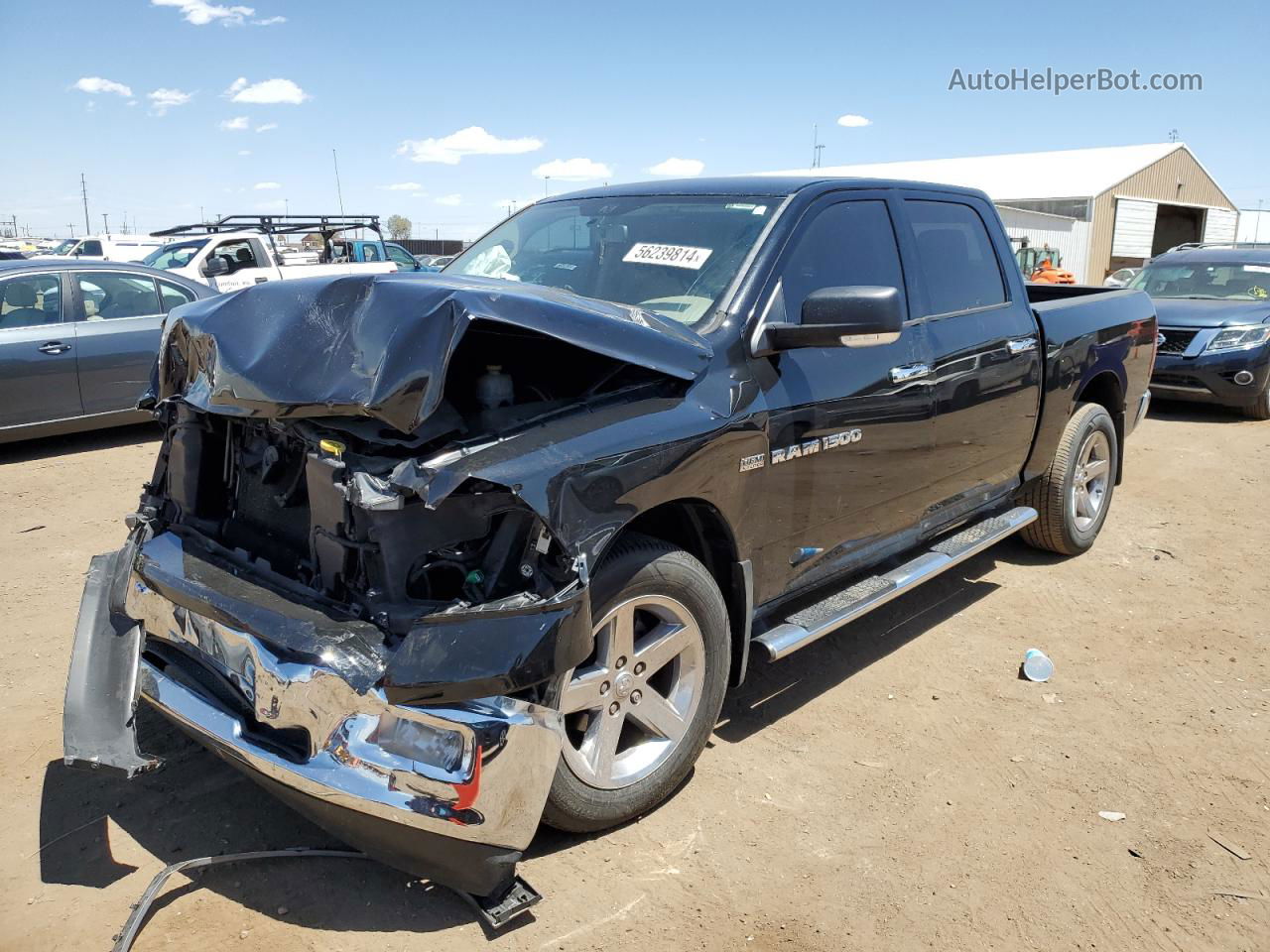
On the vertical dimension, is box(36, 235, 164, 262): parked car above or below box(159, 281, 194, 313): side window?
above

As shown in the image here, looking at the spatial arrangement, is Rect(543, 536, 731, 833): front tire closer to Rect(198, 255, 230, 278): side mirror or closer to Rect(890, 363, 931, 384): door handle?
Rect(890, 363, 931, 384): door handle

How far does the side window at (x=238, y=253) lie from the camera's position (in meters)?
13.0

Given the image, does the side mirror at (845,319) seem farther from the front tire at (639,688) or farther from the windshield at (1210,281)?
the windshield at (1210,281)

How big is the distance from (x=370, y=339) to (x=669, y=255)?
1446 mm

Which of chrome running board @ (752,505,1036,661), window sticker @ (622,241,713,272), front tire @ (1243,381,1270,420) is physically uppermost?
window sticker @ (622,241,713,272)

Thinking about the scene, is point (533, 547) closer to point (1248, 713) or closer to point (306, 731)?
point (306, 731)

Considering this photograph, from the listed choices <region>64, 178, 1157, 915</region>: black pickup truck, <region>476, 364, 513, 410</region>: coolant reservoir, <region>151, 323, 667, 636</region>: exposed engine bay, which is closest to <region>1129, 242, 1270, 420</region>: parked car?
<region>64, 178, 1157, 915</region>: black pickup truck

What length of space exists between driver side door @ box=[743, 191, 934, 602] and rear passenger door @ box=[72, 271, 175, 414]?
6.17m

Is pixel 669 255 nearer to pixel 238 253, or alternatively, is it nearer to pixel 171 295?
pixel 171 295

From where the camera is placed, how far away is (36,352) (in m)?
7.54

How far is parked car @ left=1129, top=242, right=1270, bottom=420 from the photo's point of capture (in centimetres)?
991

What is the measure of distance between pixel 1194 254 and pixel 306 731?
12.6 metres

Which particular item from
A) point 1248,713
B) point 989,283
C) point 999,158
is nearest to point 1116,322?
point 989,283

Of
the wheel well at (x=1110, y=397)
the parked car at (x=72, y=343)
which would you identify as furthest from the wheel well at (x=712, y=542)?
the parked car at (x=72, y=343)
